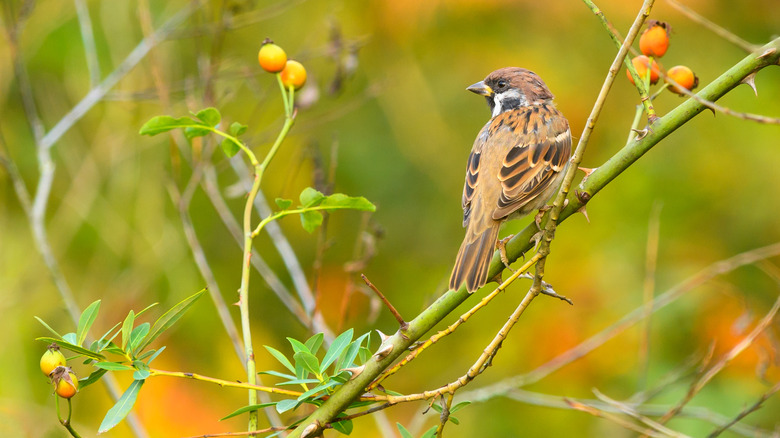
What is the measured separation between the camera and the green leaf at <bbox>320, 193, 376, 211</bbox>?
193 centimetres

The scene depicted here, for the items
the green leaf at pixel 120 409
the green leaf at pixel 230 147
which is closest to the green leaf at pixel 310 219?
the green leaf at pixel 230 147

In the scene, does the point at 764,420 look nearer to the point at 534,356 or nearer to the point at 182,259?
the point at 534,356

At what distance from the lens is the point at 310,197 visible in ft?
6.64

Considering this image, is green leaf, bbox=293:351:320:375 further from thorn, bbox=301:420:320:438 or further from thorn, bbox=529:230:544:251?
thorn, bbox=529:230:544:251

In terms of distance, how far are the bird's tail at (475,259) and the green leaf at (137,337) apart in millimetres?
756

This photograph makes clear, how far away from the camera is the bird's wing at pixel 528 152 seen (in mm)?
3613

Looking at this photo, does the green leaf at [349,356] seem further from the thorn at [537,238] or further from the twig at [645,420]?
the twig at [645,420]

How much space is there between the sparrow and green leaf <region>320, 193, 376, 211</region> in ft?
3.52

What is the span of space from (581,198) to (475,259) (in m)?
0.63

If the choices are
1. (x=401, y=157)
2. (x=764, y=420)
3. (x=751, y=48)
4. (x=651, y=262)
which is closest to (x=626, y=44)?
(x=751, y=48)

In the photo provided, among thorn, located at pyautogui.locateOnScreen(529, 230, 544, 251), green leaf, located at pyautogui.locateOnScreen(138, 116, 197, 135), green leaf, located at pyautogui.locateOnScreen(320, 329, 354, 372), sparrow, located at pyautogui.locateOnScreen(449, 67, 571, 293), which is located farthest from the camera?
sparrow, located at pyautogui.locateOnScreen(449, 67, 571, 293)

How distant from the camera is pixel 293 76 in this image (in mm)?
2158

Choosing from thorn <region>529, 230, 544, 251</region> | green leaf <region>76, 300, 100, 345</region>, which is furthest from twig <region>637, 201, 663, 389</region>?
green leaf <region>76, 300, 100, 345</region>

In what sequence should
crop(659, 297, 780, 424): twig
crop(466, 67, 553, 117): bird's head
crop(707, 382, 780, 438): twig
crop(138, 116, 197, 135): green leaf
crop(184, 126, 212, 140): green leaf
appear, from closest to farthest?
1. crop(138, 116, 197, 135): green leaf
2. crop(184, 126, 212, 140): green leaf
3. crop(707, 382, 780, 438): twig
4. crop(659, 297, 780, 424): twig
5. crop(466, 67, 553, 117): bird's head
